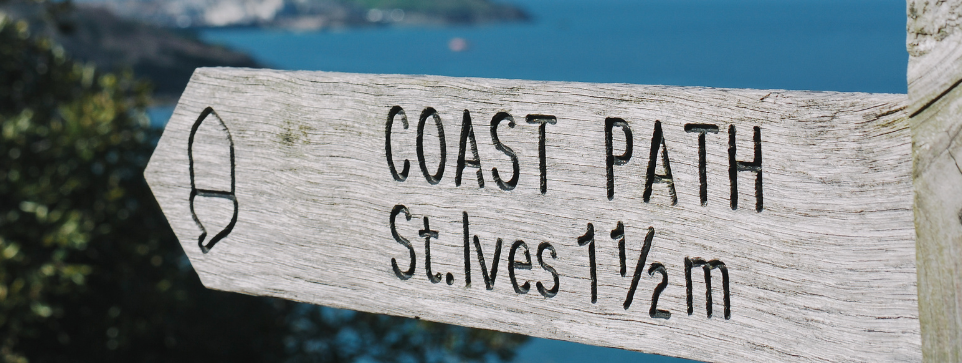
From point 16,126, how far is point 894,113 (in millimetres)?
3241

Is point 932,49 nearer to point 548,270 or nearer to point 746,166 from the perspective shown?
point 746,166

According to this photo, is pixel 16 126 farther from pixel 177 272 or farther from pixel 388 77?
pixel 388 77

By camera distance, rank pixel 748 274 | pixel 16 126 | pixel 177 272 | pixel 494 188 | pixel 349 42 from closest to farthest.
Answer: pixel 748 274, pixel 494 188, pixel 16 126, pixel 177 272, pixel 349 42

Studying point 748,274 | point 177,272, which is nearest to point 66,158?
point 177,272

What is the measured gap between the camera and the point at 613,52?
35.9m

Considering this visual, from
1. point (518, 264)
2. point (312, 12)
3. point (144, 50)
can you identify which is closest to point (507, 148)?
point (518, 264)

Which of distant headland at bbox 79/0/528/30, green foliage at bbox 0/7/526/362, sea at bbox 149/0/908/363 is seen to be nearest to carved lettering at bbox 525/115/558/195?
green foliage at bbox 0/7/526/362

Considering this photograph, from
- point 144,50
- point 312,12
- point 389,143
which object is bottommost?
point 312,12

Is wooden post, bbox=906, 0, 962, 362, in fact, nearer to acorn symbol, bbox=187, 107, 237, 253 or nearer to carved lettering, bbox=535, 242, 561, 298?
carved lettering, bbox=535, 242, 561, 298

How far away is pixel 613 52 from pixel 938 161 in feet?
119

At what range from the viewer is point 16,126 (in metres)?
3.01

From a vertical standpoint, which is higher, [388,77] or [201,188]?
[388,77]

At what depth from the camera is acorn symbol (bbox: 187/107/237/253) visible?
1122 millimetres

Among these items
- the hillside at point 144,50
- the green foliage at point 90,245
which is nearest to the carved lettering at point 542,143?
the green foliage at point 90,245
